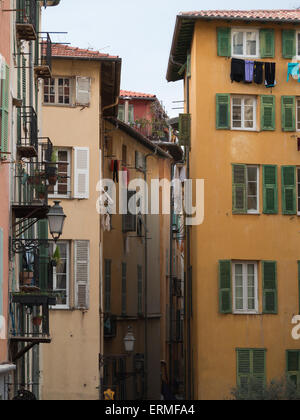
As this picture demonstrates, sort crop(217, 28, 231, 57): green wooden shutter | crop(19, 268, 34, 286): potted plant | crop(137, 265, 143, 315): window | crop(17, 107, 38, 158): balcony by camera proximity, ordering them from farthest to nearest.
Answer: crop(137, 265, 143, 315): window, crop(217, 28, 231, 57): green wooden shutter, crop(19, 268, 34, 286): potted plant, crop(17, 107, 38, 158): balcony

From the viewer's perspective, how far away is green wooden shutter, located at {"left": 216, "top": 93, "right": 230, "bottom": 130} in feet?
124

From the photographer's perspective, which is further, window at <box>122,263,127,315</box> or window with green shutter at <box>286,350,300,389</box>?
window at <box>122,263,127,315</box>

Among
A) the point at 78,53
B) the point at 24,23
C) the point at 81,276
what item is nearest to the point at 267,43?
the point at 78,53

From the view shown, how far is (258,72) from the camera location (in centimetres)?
3784

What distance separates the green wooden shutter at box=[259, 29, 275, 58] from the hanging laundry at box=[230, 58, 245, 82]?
35.7 inches

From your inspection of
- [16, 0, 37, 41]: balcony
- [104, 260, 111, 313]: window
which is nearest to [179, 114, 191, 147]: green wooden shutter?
[104, 260, 111, 313]: window

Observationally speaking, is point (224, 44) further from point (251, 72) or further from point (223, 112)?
point (223, 112)

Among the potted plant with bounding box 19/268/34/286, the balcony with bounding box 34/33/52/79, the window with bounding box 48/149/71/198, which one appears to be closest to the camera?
the potted plant with bounding box 19/268/34/286

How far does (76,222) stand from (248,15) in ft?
29.9

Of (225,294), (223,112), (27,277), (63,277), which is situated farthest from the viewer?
(223,112)

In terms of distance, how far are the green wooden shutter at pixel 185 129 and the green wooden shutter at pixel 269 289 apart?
5603 millimetres

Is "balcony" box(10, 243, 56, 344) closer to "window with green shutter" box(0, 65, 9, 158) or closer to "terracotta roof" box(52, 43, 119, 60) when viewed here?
"window with green shutter" box(0, 65, 9, 158)

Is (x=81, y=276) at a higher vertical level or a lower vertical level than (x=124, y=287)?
higher

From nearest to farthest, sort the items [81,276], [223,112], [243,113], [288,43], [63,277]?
[81,276]
[63,277]
[223,112]
[243,113]
[288,43]
